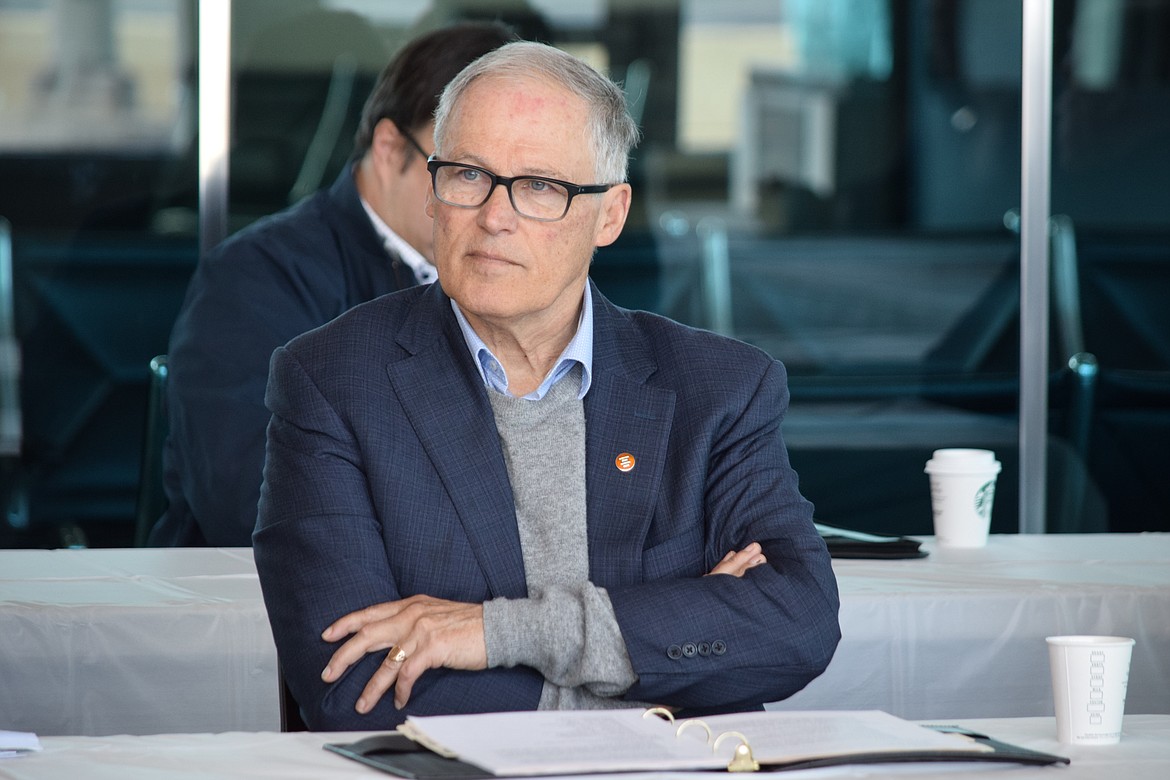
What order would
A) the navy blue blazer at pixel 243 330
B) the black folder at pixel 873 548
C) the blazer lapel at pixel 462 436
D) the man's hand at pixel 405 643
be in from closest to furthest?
1. the man's hand at pixel 405 643
2. the blazer lapel at pixel 462 436
3. the black folder at pixel 873 548
4. the navy blue blazer at pixel 243 330

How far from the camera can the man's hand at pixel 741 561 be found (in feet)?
6.13

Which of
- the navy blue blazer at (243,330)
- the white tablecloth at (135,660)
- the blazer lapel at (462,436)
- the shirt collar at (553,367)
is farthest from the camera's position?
the navy blue blazer at (243,330)

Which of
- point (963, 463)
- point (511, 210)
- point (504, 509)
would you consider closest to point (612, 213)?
point (511, 210)

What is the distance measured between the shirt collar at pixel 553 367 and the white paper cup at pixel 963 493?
2.88 feet

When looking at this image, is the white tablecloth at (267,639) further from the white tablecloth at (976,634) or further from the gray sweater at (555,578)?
the gray sweater at (555,578)

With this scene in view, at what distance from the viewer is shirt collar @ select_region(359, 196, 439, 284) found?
3.10m

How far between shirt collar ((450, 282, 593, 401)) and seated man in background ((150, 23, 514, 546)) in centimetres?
95

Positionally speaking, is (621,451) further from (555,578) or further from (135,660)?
(135,660)

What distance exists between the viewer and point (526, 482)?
1.92 meters

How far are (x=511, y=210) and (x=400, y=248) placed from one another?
125cm

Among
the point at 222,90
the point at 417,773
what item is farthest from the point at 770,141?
the point at 417,773

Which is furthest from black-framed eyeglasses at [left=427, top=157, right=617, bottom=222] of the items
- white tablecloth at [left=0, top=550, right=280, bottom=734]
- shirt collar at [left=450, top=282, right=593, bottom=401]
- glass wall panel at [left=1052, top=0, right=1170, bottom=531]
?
glass wall panel at [left=1052, top=0, right=1170, bottom=531]

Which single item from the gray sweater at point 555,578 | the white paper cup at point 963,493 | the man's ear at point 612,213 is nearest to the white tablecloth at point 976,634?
the white paper cup at point 963,493

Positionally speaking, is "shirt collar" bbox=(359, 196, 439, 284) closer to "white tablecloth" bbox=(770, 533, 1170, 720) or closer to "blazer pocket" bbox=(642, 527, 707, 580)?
"white tablecloth" bbox=(770, 533, 1170, 720)
